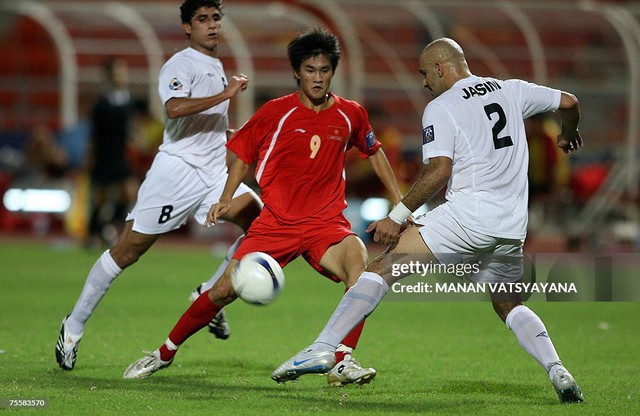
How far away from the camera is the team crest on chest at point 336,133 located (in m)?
6.58

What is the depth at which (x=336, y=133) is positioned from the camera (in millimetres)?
6594

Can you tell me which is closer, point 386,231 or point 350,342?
point 386,231

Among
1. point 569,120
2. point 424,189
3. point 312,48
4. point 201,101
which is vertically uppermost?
point 312,48

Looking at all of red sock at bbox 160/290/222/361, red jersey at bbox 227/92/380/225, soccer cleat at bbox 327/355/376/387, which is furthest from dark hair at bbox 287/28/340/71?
soccer cleat at bbox 327/355/376/387

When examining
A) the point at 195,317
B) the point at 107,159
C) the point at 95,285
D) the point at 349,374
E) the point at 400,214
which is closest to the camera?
the point at 400,214

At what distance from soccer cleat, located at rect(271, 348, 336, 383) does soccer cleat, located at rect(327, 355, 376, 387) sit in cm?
66

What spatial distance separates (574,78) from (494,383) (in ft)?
49.5

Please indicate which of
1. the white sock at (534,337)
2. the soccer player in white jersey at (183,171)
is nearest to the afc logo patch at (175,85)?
the soccer player in white jersey at (183,171)

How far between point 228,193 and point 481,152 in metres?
1.64

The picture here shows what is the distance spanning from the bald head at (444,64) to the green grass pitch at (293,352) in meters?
1.83

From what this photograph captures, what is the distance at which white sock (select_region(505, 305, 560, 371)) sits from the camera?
19.3 feet

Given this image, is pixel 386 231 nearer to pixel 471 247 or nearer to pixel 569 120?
pixel 471 247

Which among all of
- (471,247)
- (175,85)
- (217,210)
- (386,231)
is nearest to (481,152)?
(471,247)

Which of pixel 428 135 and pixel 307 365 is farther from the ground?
pixel 428 135
